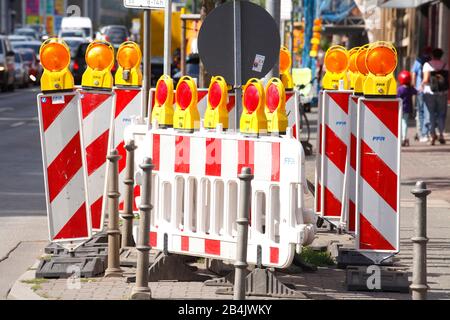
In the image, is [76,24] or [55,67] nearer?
[55,67]

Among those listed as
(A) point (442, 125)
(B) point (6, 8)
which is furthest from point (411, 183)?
(B) point (6, 8)

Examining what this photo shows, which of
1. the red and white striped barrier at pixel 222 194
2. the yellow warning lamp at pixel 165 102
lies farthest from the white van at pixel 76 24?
the red and white striped barrier at pixel 222 194

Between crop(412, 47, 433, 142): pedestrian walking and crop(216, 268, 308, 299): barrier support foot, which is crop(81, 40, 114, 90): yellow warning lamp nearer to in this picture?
crop(216, 268, 308, 299): barrier support foot

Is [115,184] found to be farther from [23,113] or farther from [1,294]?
[23,113]

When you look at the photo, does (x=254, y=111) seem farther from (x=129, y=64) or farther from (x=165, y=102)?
(x=129, y=64)

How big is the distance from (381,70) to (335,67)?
3690mm

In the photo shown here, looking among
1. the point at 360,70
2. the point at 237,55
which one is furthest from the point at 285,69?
the point at 237,55

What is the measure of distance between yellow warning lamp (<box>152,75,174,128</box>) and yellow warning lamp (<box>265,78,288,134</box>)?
40.2 inches

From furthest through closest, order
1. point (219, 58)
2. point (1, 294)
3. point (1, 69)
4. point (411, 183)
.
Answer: point (1, 69) → point (411, 183) → point (219, 58) → point (1, 294)

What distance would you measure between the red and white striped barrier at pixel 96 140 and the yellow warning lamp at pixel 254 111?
8.16 feet

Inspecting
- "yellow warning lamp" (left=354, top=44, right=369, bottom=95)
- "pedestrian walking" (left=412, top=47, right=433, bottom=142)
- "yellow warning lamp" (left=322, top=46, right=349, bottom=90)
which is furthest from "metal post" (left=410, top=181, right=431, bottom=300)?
"pedestrian walking" (left=412, top=47, right=433, bottom=142)

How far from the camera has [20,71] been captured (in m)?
57.8
